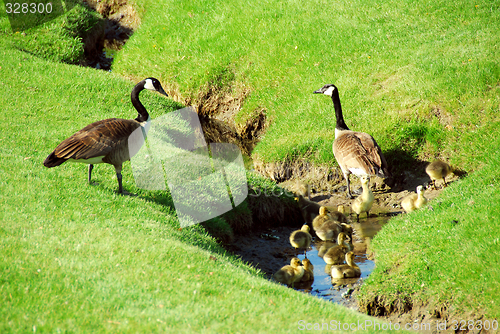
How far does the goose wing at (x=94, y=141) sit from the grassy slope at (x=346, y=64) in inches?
231

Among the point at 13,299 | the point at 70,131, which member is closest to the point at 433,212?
the point at 13,299

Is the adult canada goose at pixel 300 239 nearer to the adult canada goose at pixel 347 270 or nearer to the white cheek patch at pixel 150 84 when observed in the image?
the adult canada goose at pixel 347 270

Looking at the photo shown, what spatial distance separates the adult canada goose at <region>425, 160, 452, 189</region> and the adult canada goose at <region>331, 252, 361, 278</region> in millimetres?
3528

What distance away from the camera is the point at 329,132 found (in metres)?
13.1

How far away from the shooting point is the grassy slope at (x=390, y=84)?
721 cm

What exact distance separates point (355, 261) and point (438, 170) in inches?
130

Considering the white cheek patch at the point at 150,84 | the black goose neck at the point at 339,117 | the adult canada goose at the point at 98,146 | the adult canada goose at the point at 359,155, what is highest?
the white cheek patch at the point at 150,84

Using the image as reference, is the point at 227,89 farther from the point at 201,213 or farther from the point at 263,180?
the point at 201,213

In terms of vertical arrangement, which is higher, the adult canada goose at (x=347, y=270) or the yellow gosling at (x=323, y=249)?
the adult canada goose at (x=347, y=270)

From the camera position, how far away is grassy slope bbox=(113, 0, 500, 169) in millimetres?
11609

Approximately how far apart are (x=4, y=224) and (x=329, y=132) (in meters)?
9.39

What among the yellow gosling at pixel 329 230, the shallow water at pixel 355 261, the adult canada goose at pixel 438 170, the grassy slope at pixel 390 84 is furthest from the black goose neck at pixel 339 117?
the yellow gosling at pixel 329 230

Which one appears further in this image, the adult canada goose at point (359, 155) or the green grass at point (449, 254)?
the adult canada goose at point (359, 155)

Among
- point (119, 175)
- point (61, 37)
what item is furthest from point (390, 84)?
point (61, 37)
